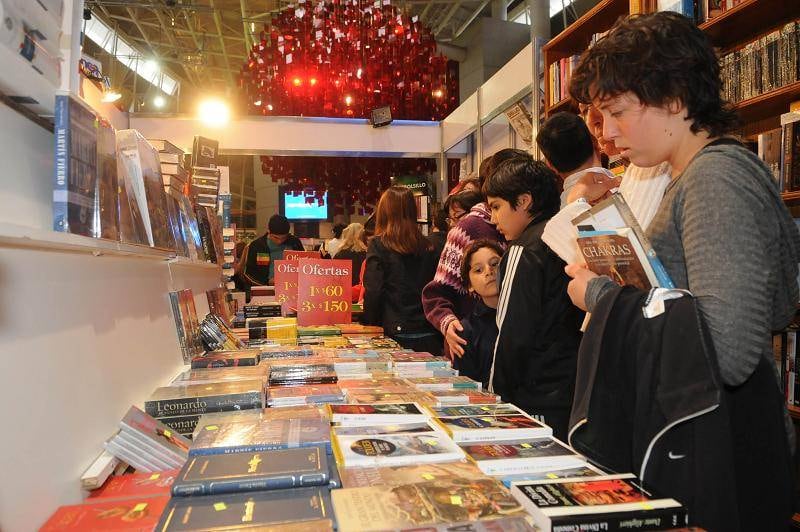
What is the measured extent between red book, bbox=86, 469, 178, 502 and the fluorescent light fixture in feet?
30.5

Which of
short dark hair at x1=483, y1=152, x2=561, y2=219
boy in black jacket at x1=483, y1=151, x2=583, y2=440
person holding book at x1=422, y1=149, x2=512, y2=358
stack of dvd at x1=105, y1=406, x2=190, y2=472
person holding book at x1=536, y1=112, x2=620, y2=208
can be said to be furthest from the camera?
person holding book at x1=422, y1=149, x2=512, y2=358

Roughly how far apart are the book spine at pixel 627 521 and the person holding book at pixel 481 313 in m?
1.49

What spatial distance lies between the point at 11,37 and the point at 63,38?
273mm

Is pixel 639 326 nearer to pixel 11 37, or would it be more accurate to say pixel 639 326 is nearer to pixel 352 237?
pixel 11 37

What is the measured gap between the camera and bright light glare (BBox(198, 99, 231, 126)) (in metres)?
5.72

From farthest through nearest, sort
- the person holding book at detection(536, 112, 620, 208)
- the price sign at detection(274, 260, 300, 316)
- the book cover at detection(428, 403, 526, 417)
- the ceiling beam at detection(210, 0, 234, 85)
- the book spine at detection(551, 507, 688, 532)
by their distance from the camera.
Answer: the ceiling beam at detection(210, 0, 234, 85) < the price sign at detection(274, 260, 300, 316) < the person holding book at detection(536, 112, 620, 208) < the book cover at detection(428, 403, 526, 417) < the book spine at detection(551, 507, 688, 532)

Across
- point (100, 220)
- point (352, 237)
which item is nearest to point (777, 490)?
point (100, 220)

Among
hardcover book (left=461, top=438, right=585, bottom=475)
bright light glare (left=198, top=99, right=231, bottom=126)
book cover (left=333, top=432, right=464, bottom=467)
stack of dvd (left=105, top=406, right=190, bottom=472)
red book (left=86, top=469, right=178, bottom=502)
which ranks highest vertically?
bright light glare (left=198, top=99, right=231, bottom=126)

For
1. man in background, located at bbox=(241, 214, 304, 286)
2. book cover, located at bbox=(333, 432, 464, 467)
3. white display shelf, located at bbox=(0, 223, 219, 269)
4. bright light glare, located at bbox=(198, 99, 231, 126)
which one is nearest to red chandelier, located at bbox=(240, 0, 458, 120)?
bright light glare, located at bbox=(198, 99, 231, 126)

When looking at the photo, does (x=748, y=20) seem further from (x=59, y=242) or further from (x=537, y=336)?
(x=59, y=242)

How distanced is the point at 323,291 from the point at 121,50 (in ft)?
32.6

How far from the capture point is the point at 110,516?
0.94 m

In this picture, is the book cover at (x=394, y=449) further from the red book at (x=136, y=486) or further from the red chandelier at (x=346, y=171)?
the red chandelier at (x=346, y=171)

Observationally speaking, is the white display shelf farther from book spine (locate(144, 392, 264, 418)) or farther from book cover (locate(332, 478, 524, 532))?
book cover (locate(332, 478, 524, 532))
